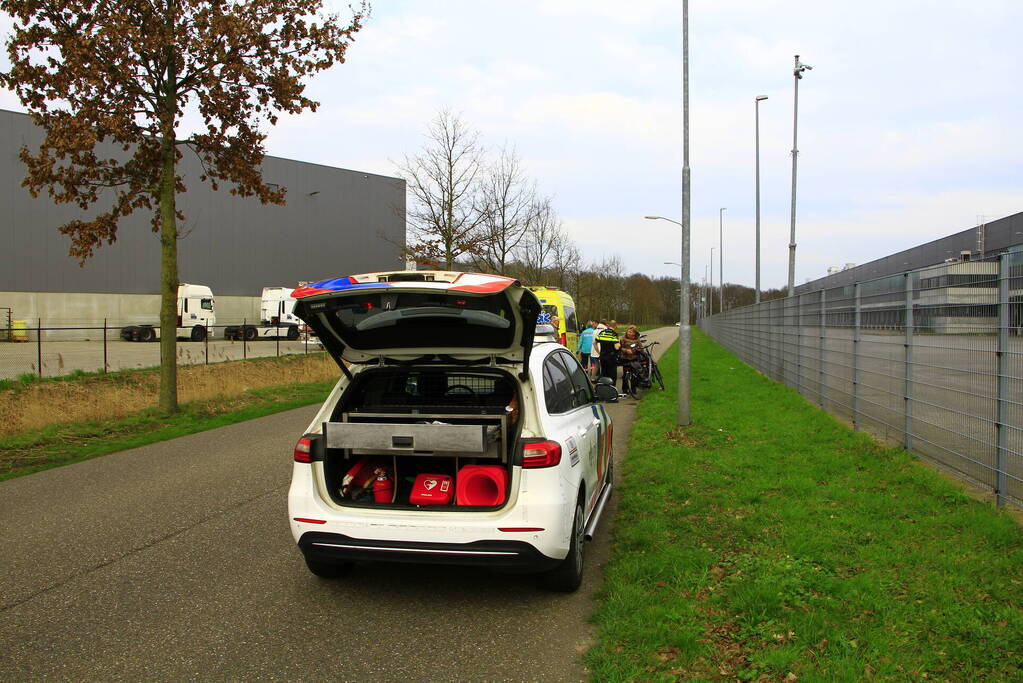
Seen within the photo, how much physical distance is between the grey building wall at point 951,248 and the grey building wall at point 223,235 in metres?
22.0

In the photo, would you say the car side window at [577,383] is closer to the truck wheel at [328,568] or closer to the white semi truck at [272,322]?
the truck wheel at [328,568]

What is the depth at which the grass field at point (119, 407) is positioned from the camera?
33.4ft

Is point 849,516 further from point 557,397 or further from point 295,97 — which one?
point 295,97

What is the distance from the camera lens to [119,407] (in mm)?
13914

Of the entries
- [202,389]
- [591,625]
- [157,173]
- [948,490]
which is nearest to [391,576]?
[591,625]

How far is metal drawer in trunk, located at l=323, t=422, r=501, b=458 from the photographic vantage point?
4277mm

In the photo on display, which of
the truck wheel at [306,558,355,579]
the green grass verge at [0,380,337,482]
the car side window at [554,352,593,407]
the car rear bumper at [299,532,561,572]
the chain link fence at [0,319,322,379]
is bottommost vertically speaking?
the green grass verge at [0,380,337,482]

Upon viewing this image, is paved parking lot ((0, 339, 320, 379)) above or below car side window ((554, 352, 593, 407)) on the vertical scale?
below

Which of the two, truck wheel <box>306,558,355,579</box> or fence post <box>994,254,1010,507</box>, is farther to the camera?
fence post <box>994,254,1010,507</box>

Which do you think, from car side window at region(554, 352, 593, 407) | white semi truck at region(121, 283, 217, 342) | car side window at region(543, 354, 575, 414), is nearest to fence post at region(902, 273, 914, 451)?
car side window at region(554, 352, 593, 407)

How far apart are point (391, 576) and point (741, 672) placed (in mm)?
2360

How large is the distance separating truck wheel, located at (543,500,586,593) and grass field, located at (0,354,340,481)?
6.88m

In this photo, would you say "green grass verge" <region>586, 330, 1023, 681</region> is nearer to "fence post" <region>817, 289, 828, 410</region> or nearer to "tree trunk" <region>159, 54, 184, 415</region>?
"fence post" <region>817, 289, 828, 410</region>

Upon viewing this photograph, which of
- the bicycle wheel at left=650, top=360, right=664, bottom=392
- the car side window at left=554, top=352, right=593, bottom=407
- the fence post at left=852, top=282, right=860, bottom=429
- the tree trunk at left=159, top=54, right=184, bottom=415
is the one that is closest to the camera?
the car side window at left=554, top=352, right=593, bottom=407
